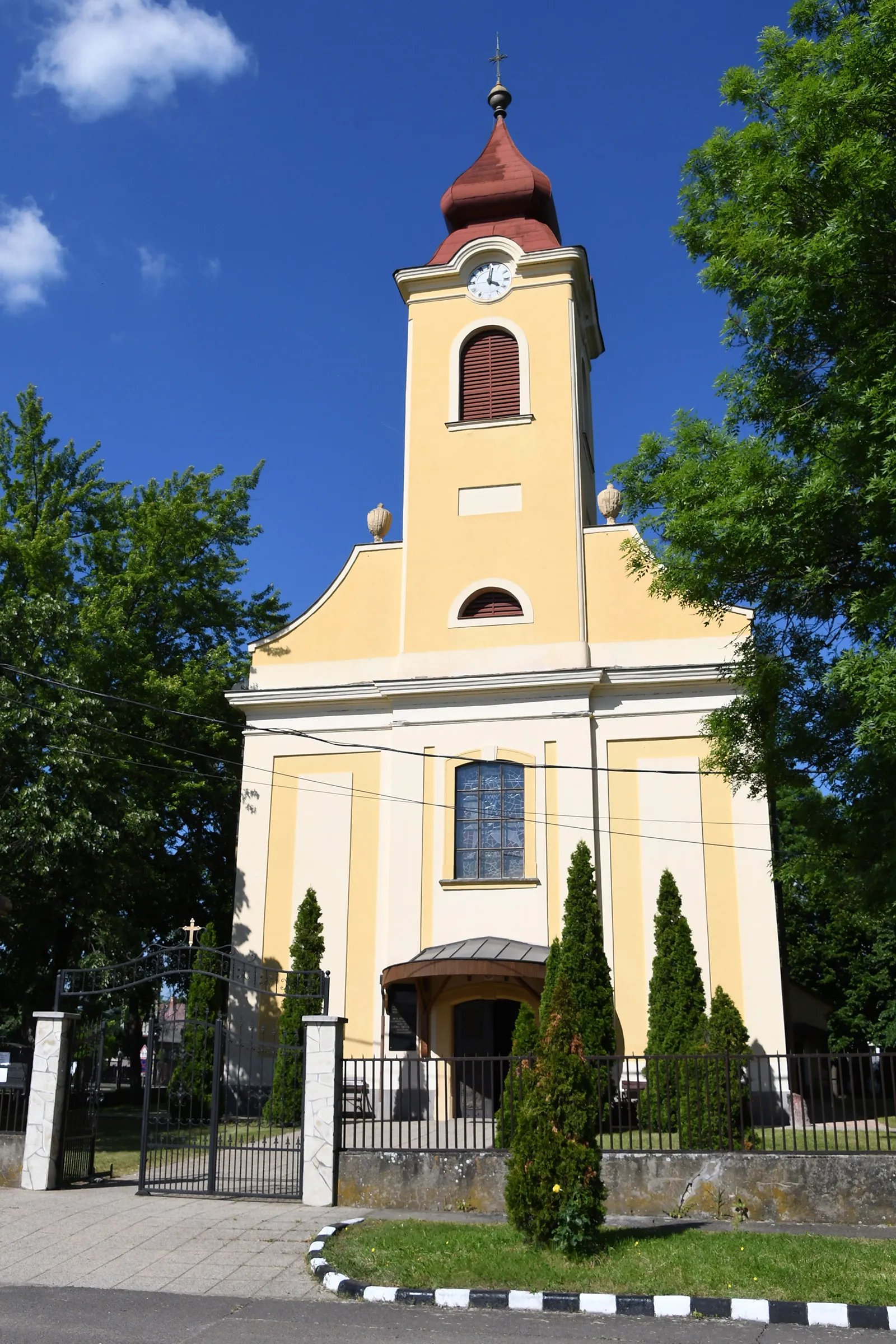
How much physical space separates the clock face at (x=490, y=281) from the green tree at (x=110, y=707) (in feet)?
25.5

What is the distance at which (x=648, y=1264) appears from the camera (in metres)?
8.38

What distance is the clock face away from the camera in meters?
22.6

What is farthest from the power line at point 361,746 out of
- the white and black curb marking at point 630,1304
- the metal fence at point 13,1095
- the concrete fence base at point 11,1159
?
the white and black curb marking at point 630,1304

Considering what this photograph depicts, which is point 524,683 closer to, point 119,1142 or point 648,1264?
point 119,1142

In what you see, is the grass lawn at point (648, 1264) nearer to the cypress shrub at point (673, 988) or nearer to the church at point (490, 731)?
the cypress shrub at point (673, 988)

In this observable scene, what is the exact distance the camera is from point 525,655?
66.0 feet

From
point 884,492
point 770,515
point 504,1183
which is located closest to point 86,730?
point 504,1183

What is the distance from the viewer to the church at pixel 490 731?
60.5 ft

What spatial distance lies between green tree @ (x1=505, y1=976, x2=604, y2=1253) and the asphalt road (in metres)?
1.19

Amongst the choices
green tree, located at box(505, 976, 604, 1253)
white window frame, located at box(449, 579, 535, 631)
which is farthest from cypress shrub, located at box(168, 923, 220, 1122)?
green tree, located at box(505, 976, 604, 1253)

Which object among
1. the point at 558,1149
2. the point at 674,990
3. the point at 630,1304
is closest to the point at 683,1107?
the point at 674,990

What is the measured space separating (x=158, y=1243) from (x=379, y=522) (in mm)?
14795

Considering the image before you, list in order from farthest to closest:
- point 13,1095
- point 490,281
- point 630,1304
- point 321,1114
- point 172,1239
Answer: point 490,281
point 13,1095
point 321,1114
point 172,1239
point 630,1304

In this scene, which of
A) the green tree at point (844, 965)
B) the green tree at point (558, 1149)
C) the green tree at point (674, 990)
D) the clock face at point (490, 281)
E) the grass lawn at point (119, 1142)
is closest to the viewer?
the green tree at point (558, 1149)
